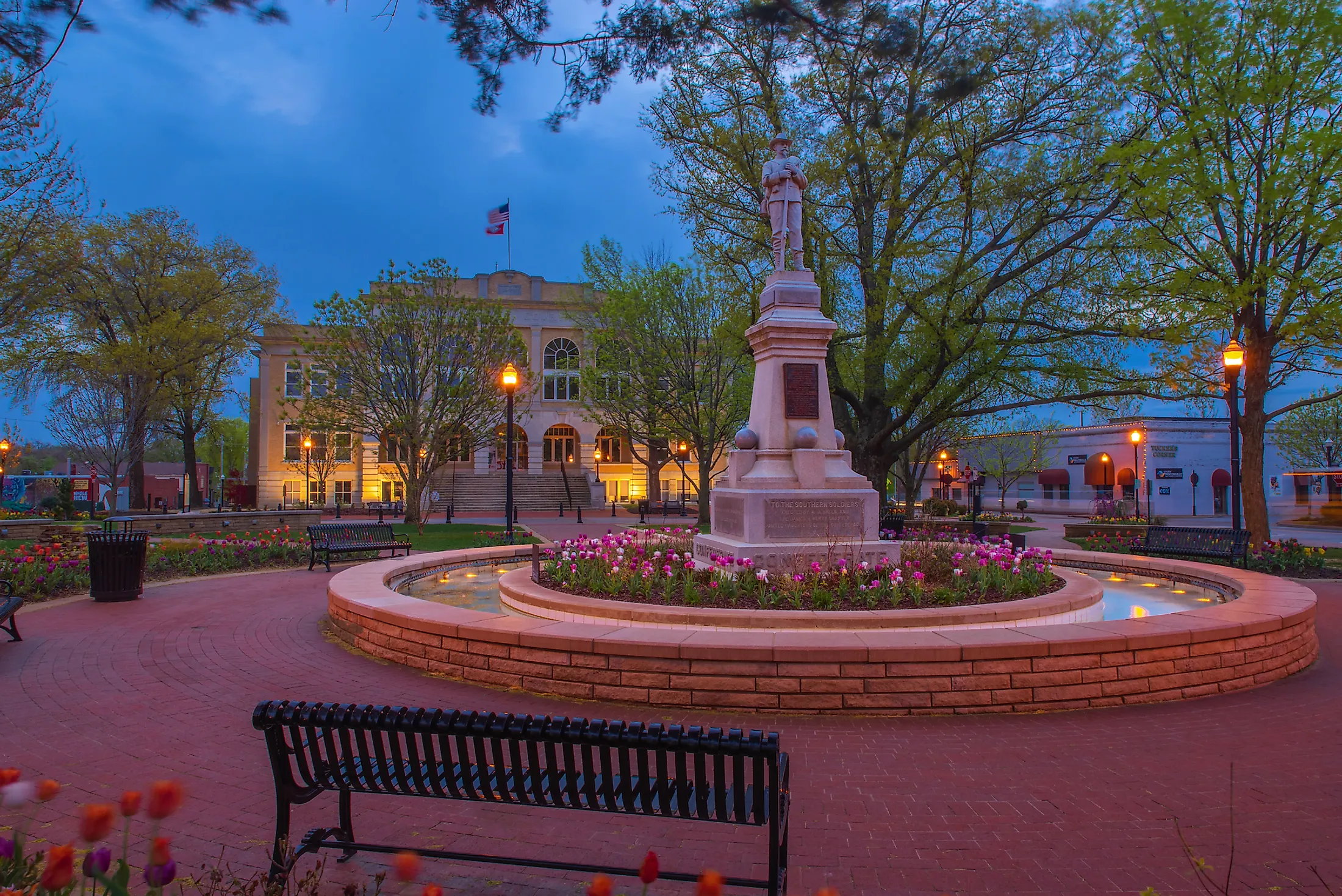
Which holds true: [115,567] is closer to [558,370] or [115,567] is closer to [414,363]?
[414,363]

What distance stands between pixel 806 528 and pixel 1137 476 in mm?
36077

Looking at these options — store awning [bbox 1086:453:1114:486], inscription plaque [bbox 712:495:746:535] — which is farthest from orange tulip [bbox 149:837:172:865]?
store awning [bbox 1086:453:1114:486]

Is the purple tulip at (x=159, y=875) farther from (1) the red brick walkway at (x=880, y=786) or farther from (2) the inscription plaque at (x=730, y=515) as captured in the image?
(2) the inscription plaque at (x=730, y=515)

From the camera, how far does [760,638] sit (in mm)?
5762

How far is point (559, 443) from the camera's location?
5516 centimetres

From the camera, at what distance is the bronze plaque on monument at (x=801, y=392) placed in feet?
31.9

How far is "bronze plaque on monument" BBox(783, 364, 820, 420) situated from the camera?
9.73 metres

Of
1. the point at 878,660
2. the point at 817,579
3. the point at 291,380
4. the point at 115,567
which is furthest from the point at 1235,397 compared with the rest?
the point at 291,380

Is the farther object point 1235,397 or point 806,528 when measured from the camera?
point 1235,397

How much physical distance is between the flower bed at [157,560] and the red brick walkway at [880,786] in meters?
5.18

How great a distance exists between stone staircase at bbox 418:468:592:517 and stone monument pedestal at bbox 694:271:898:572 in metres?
31.2

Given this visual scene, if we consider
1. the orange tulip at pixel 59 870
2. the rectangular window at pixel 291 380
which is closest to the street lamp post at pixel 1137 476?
the orange tulip at pixel 59 870

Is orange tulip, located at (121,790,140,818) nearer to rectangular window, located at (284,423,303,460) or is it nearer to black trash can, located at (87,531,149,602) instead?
black trash can, located at (87,531,149,602)

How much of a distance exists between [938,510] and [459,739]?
109 ft
